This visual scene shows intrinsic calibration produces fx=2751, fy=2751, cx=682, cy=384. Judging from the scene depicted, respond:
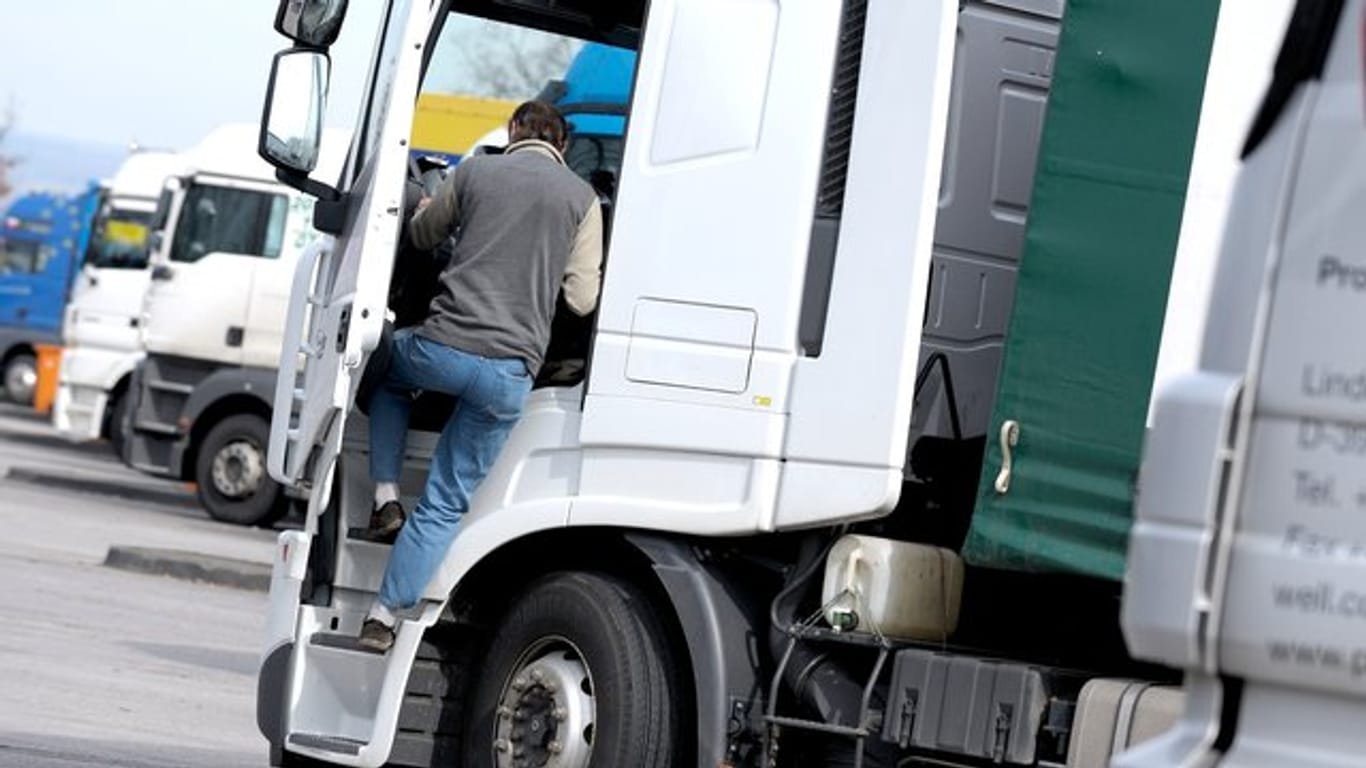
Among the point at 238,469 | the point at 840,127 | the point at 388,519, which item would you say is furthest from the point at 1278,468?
the point at 238,469

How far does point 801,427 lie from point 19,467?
21.5 meters

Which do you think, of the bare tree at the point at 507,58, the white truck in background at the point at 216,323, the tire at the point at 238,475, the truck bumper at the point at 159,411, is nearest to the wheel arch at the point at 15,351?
the tire at the point at 238,475

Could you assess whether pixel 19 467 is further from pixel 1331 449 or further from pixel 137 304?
pixel 1331 449

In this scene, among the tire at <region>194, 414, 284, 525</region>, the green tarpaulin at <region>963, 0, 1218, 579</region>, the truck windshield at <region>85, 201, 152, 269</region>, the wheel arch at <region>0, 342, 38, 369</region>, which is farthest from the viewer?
the wheel arch at <region>0, 342, 38, 369</region>

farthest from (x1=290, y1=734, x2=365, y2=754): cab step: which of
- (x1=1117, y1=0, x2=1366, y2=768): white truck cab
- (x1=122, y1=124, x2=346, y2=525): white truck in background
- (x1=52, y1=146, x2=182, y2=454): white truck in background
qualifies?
(x1=52, y1=146, x2=182, y2=454): white truck in background

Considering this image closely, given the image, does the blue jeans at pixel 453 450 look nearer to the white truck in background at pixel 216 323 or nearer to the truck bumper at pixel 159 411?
the white truck in background at pixel 216 323

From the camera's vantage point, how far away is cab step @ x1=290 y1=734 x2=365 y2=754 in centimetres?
802

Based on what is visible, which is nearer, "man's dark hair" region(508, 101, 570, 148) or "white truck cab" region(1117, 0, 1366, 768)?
"white truck cab" region(1117, 0, 1366, 768)

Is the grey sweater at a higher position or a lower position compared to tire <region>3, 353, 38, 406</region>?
higher

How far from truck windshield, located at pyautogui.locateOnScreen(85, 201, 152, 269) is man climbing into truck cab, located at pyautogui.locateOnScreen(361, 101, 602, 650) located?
19139 millimetres

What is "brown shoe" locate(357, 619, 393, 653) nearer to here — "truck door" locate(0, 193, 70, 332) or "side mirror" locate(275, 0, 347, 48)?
"side mirror" locate(275, 0, 347, 48)

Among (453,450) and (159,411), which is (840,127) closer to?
(453,450)

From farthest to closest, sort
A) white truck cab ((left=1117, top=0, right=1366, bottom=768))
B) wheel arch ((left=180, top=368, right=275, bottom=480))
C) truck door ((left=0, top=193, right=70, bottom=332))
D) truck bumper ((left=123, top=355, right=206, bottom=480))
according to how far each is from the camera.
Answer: truck door ((left=0, top=193, right=70, bottom=332)) → truck bumper ((left=123, top=355, right=206, bottom=480)) → wheel arch ((left=180, top=368, right=275, bottom=480)) → white truck cab ((left=1117, top=0, right=1366, bottom=768))

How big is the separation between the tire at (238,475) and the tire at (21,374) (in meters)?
19.1
